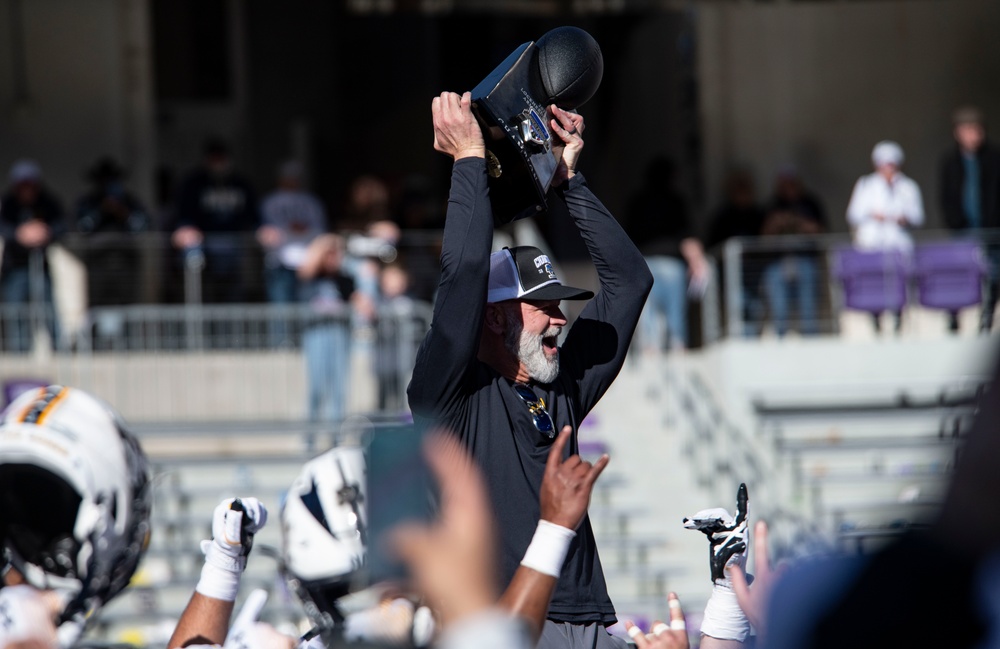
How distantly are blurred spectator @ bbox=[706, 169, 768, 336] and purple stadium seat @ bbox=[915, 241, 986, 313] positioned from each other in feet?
4.03

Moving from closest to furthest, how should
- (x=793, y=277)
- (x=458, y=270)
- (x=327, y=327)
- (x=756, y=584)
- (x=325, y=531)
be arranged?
1. (x=756, y=584)
2. (x=458, y=270)
3. (x=325, y=531)
4. (x=327, y=327)
5. (x=793, y=277)

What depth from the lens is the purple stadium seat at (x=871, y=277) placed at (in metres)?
11.6

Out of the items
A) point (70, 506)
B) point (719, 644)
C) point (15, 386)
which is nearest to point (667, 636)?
point (719, 644)

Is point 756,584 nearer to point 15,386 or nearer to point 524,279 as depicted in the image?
point 524,279

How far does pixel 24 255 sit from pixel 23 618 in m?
9.07

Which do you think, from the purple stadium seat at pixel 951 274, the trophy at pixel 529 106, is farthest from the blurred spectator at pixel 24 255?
the trophy at pixel 529 106

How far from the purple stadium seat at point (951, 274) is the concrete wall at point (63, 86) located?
7.06 meters

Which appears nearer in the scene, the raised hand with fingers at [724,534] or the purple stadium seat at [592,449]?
the raised hand with fingers at [724,534]

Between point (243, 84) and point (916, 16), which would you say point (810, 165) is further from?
point (243, 84)

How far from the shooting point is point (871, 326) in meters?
12.2

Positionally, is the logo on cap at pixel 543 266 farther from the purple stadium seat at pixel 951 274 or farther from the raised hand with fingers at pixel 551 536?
the purple stadium seat at pixel 951 274

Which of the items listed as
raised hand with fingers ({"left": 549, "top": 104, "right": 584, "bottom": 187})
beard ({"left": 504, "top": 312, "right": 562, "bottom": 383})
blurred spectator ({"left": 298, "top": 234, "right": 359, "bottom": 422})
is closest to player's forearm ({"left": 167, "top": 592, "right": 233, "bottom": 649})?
beard ({"left": 504, "top": 312, "right": 562, "bottom": 383})

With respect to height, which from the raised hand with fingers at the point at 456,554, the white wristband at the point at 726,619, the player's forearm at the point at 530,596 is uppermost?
the raised hand with fingers at the point at 456,554

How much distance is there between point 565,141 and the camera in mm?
3652
